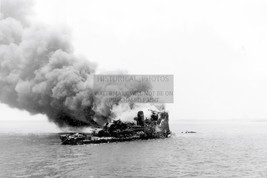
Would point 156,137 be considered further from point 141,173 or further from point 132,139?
point 141,173

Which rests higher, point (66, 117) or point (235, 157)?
point (66, 117)

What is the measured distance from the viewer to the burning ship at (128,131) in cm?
8631

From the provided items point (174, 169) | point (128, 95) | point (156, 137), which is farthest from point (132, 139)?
point (174, 169)

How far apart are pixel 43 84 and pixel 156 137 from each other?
45.3 m

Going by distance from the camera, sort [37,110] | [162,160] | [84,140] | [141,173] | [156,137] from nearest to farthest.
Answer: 1. [141,173]
2. [162,160]
3. [84,140]
4. [156,137]
5. [37,110]

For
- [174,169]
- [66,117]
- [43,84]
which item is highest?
[43,84]

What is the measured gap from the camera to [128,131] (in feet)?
319

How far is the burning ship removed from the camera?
8631 centimetres

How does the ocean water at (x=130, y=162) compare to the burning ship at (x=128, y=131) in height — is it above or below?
below

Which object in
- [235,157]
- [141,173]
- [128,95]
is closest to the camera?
[141,173]

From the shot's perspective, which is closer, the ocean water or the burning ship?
the ocean water

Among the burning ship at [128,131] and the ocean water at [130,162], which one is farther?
the burning ship at [128,131]

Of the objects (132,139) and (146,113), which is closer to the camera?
(132,139)

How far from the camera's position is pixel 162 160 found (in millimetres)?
61000
